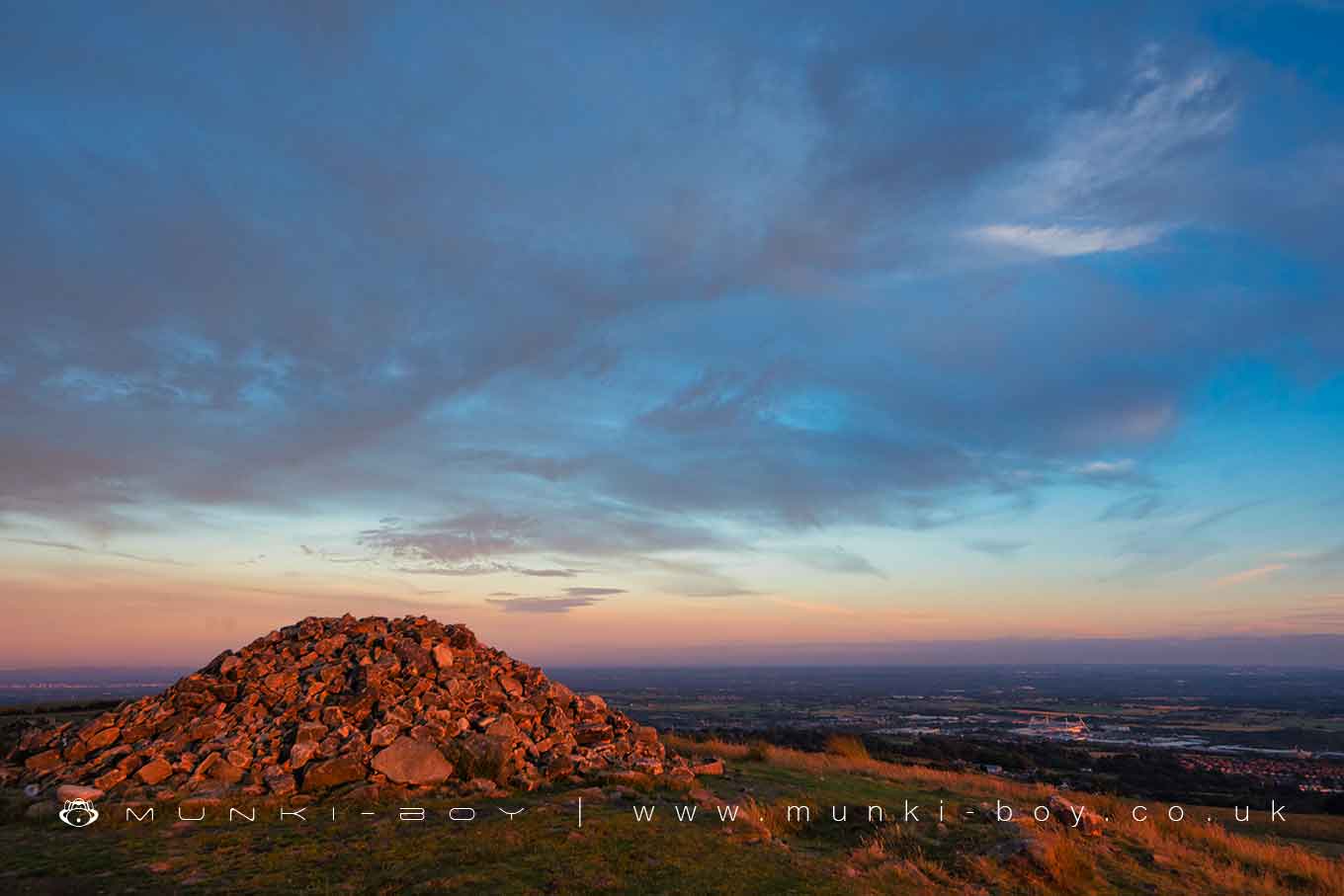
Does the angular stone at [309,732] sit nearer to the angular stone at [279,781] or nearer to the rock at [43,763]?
the angular stone at [279,781]

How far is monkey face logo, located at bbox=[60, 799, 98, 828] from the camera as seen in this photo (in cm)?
1266

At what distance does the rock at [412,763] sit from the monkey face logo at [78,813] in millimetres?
4795

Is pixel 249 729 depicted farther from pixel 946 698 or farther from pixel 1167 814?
pixel 946 698

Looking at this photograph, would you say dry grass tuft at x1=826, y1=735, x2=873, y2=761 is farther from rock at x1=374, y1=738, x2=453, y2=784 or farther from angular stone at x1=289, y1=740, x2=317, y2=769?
angular stone at x1=289, y1=740, x2=317, y2=769

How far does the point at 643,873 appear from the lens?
1062cm

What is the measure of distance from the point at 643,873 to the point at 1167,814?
58.2 feet

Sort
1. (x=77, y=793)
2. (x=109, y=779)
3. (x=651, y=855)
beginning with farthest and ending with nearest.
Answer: (x=109, y=779), (x=77, y=793), (x=651, y=855)

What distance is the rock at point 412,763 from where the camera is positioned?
1555 centimetres

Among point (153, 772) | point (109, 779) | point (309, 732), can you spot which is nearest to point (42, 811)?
point (109, 779)

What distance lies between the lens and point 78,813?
13039 mm

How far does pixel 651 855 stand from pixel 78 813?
10.5 meters

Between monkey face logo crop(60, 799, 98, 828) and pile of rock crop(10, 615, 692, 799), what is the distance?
33.7 inches

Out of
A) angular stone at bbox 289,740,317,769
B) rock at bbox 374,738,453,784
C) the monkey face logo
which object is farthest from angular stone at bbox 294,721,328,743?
the monkey face logo

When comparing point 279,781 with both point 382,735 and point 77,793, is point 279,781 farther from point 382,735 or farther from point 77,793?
point 77,793
